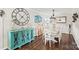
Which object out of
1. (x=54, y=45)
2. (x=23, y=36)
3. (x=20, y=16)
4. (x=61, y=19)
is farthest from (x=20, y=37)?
(x=61, y=19)

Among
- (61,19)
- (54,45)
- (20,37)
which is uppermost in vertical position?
(61,19)

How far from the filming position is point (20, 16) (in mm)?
2338

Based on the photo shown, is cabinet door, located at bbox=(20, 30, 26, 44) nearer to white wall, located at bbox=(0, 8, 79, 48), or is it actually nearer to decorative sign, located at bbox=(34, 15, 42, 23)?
white wall, located at bbox=(0, 8, 79, 48)

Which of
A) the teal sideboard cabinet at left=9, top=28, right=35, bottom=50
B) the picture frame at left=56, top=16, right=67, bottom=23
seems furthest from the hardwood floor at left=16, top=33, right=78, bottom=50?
the picture frame at left=56, top=16, right=67, bottom=23

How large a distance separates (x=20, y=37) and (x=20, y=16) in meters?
0.30

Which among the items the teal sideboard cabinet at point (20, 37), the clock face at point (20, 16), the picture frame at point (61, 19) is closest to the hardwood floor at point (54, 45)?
the teal sideboard cabinet at point (20, 37)

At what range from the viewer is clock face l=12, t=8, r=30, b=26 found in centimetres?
232

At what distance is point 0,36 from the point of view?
233 centimetres

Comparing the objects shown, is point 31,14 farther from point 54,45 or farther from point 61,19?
point 54,45
